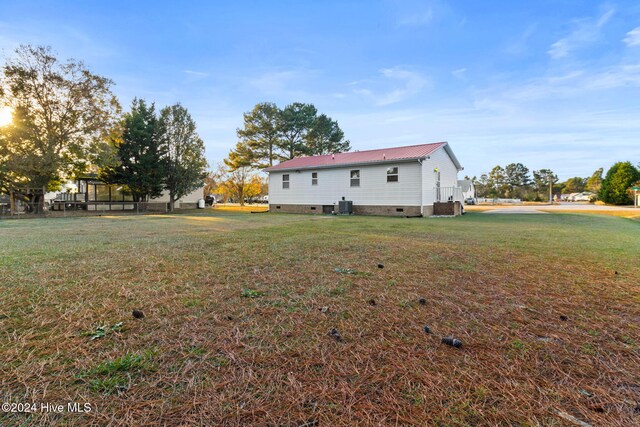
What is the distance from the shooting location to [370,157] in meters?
17.4

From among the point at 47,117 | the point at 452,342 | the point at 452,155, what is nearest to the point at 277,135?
the point at 47,117

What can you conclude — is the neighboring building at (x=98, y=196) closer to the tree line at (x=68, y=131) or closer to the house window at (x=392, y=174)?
the tree line at (x=68, y=131)

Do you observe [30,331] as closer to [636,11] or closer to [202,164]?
[636,11]

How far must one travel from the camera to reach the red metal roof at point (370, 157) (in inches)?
622

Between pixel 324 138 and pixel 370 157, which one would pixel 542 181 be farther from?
pixel 370 157

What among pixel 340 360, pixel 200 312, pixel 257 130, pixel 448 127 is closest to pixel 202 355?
pixel 200 312

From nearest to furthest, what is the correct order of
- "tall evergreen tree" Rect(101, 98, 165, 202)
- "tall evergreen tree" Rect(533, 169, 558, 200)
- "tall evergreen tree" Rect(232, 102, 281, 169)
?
"tall evergreen tree" Rect(101, 98, 165, 202) < "tall evergreen tree" Rect(232, 102, 281, 169) < "tall evergreen tree" Rect(533, 169, 558, 200)

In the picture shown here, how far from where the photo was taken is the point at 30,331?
1931mm

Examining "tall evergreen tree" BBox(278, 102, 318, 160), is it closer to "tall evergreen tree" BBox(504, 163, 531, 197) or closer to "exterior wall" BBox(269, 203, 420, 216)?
"exterior wall" BBox(269, 203, 420, 216)

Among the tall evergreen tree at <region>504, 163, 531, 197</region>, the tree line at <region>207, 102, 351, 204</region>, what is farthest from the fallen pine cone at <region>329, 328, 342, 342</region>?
the tall evergreen tree at <region>504, 163, 531, 197</region>

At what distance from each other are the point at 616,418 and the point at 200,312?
249 centimetres

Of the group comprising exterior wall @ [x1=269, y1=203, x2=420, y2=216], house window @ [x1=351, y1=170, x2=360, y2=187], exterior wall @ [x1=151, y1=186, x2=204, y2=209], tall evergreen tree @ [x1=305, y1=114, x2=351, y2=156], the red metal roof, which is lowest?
exterior wall @ [x1=269, y1=203, x2=420, y2=216]

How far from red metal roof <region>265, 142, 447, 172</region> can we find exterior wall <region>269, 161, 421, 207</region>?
39cm

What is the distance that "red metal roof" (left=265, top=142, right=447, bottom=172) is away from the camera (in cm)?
1580
